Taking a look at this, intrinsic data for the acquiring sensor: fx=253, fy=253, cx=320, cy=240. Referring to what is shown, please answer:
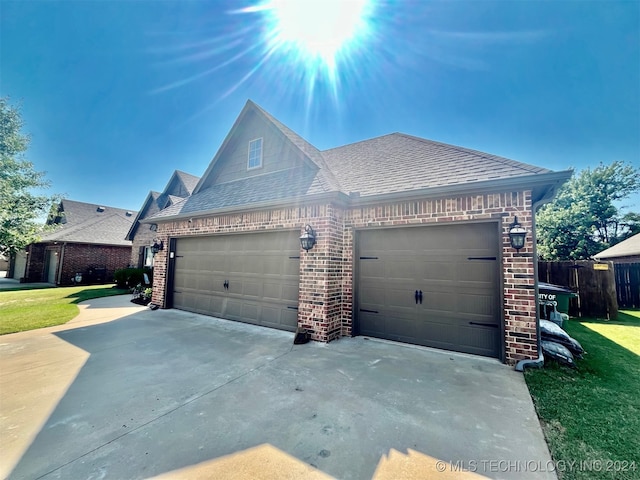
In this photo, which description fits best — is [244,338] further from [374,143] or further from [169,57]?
[169,57]

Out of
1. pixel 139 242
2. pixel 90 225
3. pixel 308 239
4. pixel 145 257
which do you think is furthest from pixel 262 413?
pixel 90 225

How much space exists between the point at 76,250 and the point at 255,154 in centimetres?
1637

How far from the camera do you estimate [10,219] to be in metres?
11.0

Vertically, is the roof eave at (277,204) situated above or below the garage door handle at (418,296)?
above

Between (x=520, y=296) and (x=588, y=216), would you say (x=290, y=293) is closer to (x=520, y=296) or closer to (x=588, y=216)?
(x=520, y=296)

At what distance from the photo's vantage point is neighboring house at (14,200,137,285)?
53.4ft

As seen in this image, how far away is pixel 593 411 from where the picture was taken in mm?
2871

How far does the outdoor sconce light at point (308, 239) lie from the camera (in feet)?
17.9

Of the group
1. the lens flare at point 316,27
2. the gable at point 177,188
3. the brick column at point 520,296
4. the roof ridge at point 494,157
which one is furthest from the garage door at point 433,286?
the gable at point 177,188

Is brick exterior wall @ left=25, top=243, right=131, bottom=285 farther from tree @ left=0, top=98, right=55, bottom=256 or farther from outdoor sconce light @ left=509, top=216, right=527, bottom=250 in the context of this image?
outdoor sconce light @ left=509, top=216, right=527, bottom=250

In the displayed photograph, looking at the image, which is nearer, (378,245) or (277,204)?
(378,245)

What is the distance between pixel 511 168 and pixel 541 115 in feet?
22.8

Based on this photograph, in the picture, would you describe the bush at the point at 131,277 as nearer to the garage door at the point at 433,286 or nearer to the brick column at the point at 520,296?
the garage door at the point at 433,286

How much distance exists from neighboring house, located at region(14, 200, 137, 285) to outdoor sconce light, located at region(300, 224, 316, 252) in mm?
18268
